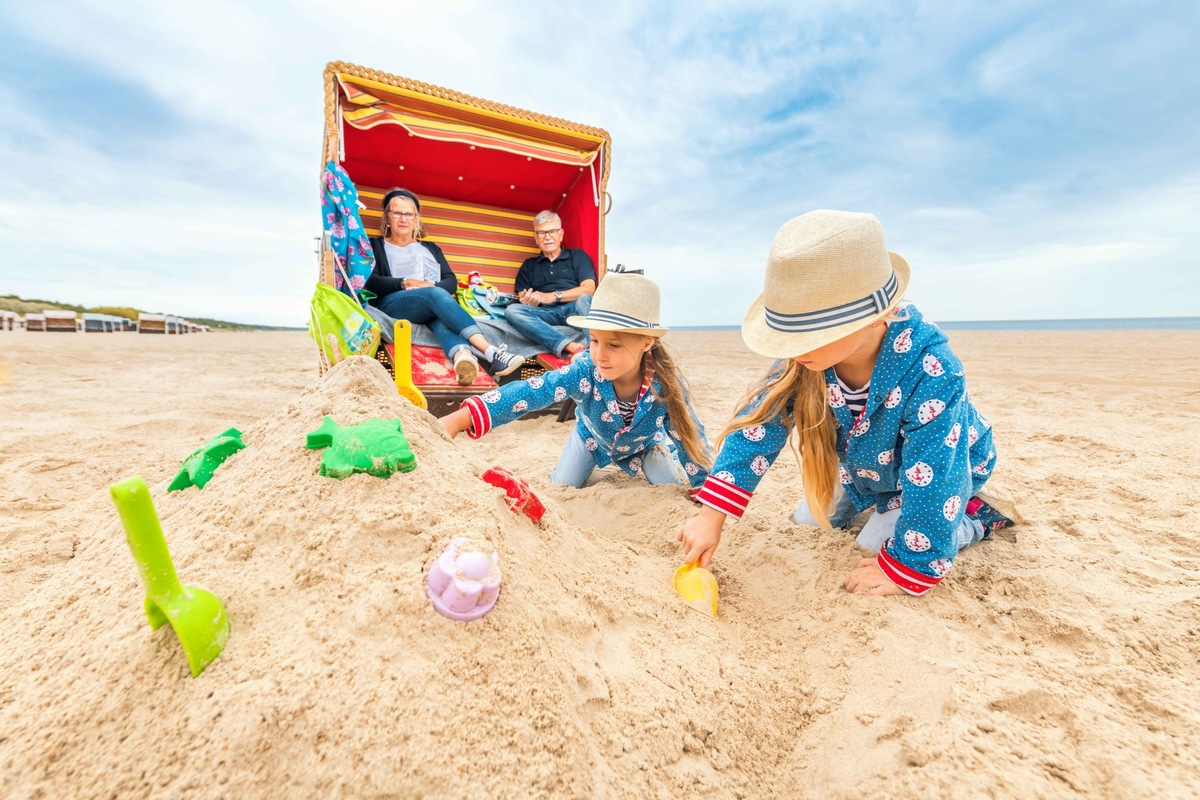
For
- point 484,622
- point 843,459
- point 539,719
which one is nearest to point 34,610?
point 484,622

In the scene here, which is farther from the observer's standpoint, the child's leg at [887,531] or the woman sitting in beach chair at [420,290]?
the woman sitting in beach chair at [420,290]

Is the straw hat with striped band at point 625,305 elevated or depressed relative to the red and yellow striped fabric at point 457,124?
depressed

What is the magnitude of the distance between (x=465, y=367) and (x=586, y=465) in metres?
1.43

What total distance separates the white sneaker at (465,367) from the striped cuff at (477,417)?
1.65 meters

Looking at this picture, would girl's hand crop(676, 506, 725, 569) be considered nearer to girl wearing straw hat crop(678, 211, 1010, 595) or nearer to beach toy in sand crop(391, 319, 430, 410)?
girl wearing straw hat crop(678, 211, 1010, 595)

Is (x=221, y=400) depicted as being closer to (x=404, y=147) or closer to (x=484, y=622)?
(x=404, y=147)

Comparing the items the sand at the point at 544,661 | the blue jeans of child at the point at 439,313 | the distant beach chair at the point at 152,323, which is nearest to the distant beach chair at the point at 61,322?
the distant beach chair at the point at 152,323

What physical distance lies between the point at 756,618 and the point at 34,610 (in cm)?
170

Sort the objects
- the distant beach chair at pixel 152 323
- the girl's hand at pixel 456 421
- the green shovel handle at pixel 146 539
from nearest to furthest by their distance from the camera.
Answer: the green shovel handle at pixel 146 539 → the girl's hand at pixel 456 421 → the distant beach chair at pixel 152 323

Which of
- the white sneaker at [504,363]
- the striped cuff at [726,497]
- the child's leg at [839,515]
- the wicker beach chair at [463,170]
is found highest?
the wicker beach chair at [463,170]

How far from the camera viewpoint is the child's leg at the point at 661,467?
2.90 m

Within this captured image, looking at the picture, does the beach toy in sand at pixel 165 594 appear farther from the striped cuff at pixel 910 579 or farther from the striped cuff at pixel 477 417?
the striped cuff at pixel 910 579

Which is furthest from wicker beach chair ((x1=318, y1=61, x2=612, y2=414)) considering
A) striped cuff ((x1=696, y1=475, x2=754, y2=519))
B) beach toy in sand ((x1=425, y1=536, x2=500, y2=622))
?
beach toy in sand ((x1=425, y1=536, x2=500, y2=622))

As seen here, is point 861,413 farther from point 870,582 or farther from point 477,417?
point 477,417
